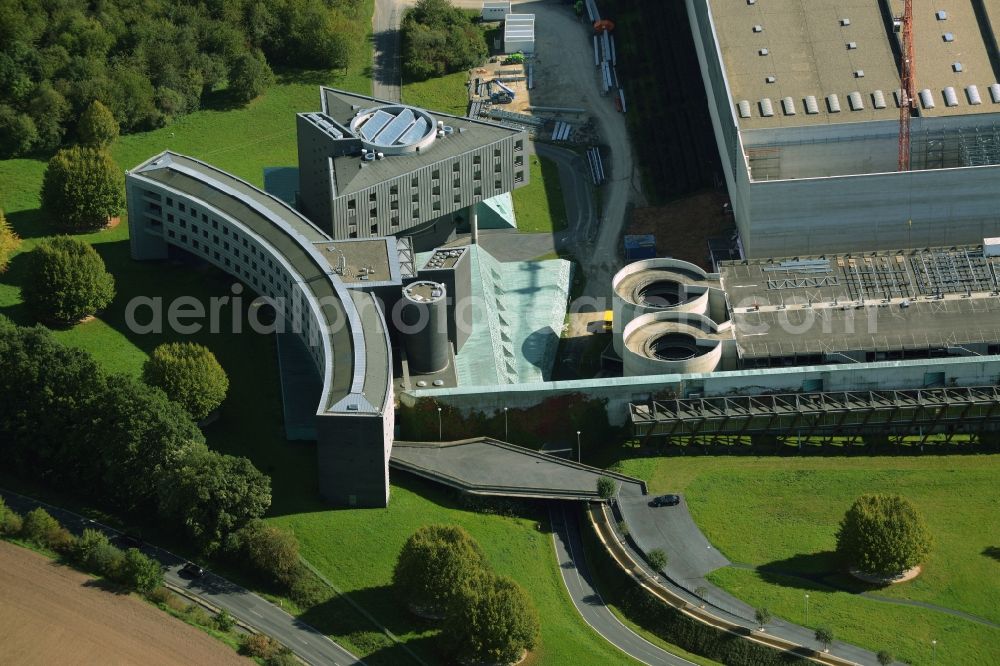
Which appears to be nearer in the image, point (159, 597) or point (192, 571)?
point (159, 597)

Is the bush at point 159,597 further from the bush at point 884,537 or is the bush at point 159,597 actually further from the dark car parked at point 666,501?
the bush at point 884,537

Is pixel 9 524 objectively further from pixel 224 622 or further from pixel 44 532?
pixel 224 622

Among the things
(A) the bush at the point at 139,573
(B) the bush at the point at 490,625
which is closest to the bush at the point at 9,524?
(A) the bush at the point at 139,573

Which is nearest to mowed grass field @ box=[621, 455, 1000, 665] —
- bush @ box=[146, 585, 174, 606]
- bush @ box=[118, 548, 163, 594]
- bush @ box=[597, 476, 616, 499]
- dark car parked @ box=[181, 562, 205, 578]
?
bush @ box=[597, 476, 616, 499]

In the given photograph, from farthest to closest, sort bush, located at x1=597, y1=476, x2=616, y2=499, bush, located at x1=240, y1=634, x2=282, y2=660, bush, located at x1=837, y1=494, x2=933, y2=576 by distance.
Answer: bush, located at x1=597, y1=476, x2=616, y2=499
bush, located at x1=837, y1=494, x2=933, y2=576
bush, located at x1=240, y1=634, x2=282, y2=660

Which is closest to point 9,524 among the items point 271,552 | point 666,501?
point 271,552

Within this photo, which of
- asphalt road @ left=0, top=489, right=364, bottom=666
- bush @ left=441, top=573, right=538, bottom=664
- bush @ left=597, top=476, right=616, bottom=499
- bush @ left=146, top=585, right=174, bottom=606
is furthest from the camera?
bush @ left=597, top=476, right=616, bottom=499

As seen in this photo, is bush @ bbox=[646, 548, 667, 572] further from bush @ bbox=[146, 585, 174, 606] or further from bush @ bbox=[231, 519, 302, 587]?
bush @ bbox=[146, 585, 174, 606]

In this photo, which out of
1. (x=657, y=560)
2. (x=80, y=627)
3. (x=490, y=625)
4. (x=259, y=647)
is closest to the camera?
(x=490, y=625)
